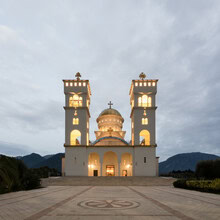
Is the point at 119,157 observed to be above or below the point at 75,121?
below

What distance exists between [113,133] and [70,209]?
136ft

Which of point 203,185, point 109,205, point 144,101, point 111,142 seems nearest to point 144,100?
point 144,101

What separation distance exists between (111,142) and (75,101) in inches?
424

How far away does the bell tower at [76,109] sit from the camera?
42.3 metres

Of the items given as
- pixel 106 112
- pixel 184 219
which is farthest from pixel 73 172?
pixel 184 219

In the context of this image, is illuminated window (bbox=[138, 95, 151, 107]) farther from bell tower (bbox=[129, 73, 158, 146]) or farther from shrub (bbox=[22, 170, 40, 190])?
shrub (bbox=[22, 170, 40, 190])

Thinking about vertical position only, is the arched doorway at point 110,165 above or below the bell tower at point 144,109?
below

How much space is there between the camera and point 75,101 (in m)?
44.0

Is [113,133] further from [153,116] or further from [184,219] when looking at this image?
[184,219]

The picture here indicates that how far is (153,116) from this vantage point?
42688 millimetres

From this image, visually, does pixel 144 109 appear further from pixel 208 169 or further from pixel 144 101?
pixel 208 169

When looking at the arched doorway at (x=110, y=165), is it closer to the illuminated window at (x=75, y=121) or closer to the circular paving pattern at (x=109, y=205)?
the illuminated window at (x=75, y=121)

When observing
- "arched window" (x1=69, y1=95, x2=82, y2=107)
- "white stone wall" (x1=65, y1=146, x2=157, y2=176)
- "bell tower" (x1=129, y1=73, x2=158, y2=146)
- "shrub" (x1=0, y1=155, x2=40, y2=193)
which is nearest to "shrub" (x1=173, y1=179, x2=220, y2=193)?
"shrub" (x1=0, y1=155, x2=40, y2=193)

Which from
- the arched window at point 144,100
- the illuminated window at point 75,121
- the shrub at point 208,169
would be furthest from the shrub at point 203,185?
the illuminated window at point 75,121
